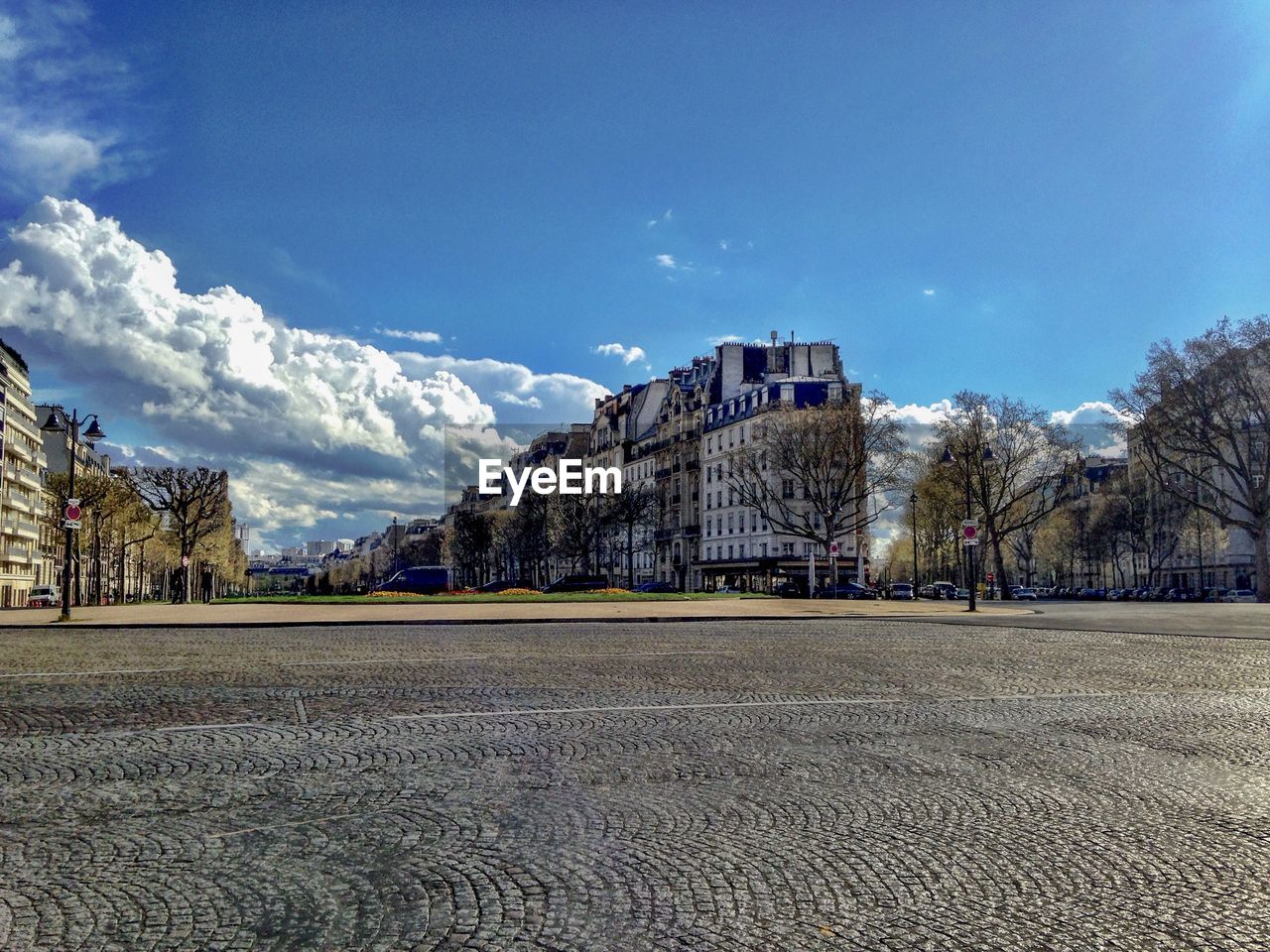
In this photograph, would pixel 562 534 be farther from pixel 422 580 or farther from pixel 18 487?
pixel 18 487

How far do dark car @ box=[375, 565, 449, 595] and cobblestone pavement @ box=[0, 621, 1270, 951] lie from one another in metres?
54.4

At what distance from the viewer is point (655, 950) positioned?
379cm

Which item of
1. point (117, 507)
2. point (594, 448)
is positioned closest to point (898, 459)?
point (117, 507)

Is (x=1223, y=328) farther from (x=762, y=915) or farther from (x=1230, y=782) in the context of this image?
(x=762, y=915)

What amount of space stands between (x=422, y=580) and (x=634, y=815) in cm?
6291

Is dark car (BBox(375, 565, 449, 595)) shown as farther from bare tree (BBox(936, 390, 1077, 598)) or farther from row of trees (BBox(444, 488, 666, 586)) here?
bare tree (BBox(936, 390, 1077, 598))

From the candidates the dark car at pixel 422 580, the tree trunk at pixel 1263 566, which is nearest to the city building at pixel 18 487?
the dark car at pixel 422 580

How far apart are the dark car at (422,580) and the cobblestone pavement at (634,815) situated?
5441 cm

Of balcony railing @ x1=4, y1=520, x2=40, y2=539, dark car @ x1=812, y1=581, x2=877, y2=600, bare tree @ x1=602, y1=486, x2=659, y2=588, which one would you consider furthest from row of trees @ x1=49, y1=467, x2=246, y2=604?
dark car @ x1=812, y1=581, x2=877, y2=600

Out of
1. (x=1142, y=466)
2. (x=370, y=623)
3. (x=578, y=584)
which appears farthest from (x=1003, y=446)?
(x=370, y=623)

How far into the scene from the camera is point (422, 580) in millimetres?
66875

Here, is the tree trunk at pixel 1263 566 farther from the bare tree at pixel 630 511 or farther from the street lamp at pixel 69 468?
the street lamp at pixel 69 468

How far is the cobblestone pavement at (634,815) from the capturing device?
4.09 meters

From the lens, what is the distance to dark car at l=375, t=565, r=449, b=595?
65875 mm
